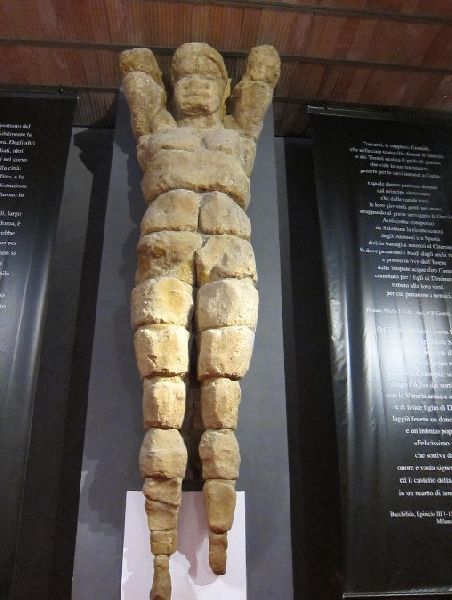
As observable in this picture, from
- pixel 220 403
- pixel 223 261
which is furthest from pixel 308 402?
pixel 223 261

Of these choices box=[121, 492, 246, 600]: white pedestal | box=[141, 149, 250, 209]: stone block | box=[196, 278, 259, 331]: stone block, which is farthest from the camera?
box=[141, 149, 250, 209]: stone block

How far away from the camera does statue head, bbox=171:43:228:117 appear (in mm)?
2920

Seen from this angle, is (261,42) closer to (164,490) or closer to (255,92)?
(255,92)

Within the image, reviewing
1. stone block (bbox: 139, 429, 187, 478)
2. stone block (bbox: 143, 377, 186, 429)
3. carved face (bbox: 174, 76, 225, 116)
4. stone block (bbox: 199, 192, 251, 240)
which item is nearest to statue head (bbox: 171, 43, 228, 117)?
carved face (bbox: 174, 76, 225, 116)

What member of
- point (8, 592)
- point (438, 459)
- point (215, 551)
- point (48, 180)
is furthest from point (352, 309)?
point (8, 592)

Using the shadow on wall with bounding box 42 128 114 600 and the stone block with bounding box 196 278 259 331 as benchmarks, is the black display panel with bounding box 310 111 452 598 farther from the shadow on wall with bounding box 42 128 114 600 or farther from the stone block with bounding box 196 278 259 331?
the shadow on wall with bounding box 42 128 114 600

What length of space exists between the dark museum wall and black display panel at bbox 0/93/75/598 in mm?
350

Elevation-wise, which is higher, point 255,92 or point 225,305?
point 255,92

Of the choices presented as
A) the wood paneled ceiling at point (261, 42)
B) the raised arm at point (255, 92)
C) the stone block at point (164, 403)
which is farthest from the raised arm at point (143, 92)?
the stone block at point (164, 403)

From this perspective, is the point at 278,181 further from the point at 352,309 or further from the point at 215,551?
the point at 215,551

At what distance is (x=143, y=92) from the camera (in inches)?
117

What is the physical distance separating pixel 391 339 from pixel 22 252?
80.7 inches

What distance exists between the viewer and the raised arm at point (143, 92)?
9.71 feet

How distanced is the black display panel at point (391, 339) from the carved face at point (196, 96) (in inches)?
29.9
